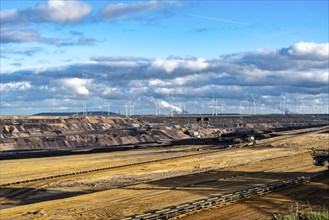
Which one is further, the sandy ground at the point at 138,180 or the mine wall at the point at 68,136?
the mine wall at the point at 68,136

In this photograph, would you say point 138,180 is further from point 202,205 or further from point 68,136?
point 68,136

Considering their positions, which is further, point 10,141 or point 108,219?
point 10,141

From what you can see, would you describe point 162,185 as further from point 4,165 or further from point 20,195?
point 4,165

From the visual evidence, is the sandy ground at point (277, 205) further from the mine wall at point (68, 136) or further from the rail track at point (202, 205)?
the mine wall at point (68, 136)

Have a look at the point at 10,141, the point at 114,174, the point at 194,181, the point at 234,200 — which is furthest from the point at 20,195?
the point at 10,141

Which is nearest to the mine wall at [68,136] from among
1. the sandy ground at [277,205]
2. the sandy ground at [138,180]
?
the sandy ground at [138,180]

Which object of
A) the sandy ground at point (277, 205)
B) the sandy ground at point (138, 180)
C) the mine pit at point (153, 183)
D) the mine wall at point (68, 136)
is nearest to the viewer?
the sandy ground at point (277, 205)

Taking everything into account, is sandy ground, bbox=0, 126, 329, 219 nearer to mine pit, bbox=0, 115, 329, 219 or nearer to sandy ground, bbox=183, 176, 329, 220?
mine pit, bbox=0, 115, 329, 219

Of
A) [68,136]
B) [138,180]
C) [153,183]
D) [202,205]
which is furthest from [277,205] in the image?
[68,136]
